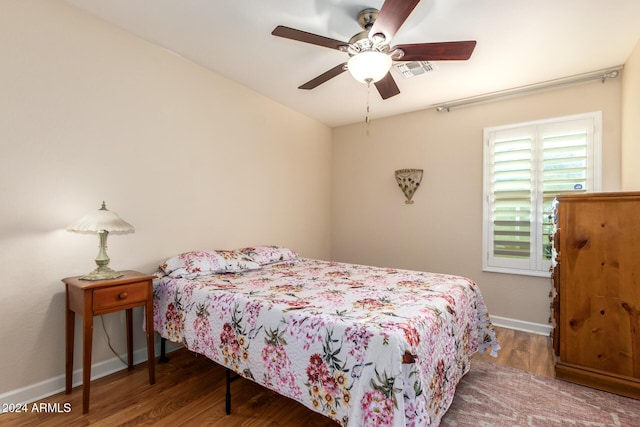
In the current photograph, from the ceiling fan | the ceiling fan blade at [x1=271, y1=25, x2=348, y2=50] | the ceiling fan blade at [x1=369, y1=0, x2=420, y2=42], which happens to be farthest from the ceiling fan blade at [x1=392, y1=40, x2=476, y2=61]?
the ceiling fan blade at [x1=271, y1=25, x2=348, y2=50]

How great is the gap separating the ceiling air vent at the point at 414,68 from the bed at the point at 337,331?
1.76m

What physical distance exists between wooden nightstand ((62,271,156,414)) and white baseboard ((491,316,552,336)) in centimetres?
328

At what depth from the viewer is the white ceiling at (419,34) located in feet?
6.37

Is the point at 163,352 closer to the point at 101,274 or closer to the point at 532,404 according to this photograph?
the point at 101,274

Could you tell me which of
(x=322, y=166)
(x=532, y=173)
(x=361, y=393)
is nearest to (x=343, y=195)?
(x=322, y=166)

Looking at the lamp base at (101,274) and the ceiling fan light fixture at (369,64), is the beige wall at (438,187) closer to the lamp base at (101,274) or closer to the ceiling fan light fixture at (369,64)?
the ceiling fan light fixture at (369,64)

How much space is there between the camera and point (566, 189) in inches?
114

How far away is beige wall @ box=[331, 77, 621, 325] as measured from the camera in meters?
2.98

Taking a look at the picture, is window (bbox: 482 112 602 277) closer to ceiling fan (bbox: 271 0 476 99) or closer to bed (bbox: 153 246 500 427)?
bed (bbox: 153 246 500 427)

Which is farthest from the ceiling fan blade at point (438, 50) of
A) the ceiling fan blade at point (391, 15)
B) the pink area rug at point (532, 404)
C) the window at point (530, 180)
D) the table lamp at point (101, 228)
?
the pink area rug at point (532, 404)

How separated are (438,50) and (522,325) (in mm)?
2841

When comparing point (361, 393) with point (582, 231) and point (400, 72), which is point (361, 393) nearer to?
point (582, 231)

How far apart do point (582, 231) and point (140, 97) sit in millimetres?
3398

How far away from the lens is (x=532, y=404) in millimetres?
1874
